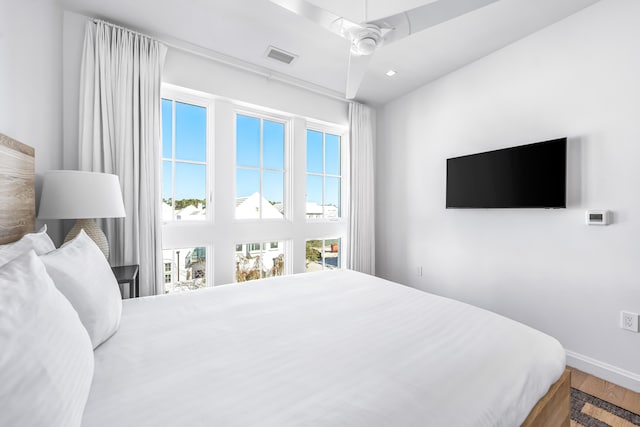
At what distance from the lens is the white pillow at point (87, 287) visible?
0.98 m

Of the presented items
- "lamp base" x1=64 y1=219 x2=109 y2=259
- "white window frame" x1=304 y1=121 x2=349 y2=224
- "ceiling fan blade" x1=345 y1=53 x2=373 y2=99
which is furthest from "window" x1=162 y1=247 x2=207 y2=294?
"ceiling fan blade" x1=345 y1=53 x2=373 y2=99

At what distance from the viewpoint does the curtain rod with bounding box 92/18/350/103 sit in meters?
2.41

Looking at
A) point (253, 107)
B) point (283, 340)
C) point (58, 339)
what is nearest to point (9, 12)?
point (253, 107)

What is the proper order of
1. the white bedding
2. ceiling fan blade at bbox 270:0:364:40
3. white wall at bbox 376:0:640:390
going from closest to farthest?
the white bedding
ceiling fan blade at bbox 270:0:364:40
white wall at bbox 376:0:640:390

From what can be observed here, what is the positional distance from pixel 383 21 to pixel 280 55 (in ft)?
5.14

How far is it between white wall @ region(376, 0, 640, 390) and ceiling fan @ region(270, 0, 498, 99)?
1563 mm

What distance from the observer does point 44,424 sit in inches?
19.0

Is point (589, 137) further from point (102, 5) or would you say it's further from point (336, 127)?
point (102, 5)

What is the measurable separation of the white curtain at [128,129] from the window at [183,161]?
31 centimetres

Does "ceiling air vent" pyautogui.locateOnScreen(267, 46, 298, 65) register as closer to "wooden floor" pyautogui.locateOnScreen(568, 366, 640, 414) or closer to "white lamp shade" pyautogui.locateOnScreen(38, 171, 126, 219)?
"white lamp shade" pyautogui.locateOnScreen(38, 171, 126, 219)

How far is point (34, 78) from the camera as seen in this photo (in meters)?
1.75

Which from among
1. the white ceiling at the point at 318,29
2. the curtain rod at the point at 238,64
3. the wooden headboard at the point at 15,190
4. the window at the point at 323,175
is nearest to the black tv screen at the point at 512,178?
the white ceiling at the point at 318,29

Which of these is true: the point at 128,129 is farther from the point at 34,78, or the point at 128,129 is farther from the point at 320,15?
the point at 320,15

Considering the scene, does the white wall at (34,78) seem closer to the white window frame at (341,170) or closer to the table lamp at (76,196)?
the table lamp at (76,196)
